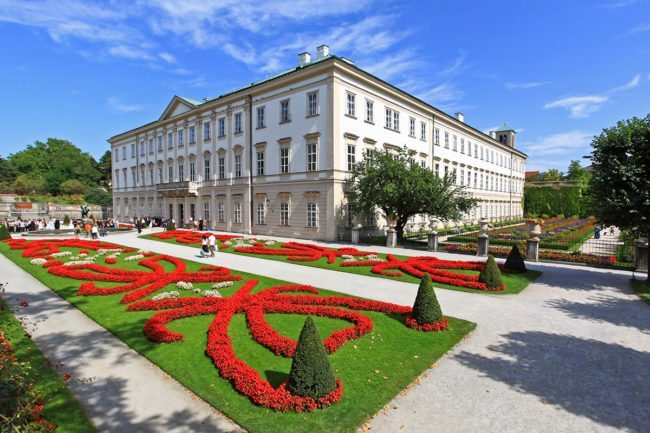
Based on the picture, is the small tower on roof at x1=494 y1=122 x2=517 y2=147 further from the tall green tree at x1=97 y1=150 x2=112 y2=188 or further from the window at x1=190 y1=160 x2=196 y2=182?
the tall green tree at x1=97 y1=150 x2=112 y2=188

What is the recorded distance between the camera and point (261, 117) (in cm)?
3369

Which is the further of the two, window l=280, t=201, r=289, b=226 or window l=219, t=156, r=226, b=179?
window l=219, t=156, r=226, b=179

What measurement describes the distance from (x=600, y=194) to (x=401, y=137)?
22.7 m

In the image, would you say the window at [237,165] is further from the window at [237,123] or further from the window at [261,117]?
the window at [261,117]

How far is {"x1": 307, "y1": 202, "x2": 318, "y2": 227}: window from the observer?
29422 mm

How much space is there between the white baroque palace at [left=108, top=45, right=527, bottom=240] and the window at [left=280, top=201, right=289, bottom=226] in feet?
0.57

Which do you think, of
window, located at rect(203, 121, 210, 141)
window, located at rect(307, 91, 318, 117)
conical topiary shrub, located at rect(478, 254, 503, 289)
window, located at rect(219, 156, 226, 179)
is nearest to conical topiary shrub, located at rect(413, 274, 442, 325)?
conical topiary shrub, located at rect(478, 254, 503, 289)

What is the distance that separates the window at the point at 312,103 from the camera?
29.1 m

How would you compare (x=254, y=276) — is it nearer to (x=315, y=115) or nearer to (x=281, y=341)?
(x=281, y=341)

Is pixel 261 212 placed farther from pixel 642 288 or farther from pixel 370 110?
pixel 642 288

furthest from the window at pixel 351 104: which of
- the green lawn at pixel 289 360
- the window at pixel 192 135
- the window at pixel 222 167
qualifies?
the green lawn at pixel 289 360

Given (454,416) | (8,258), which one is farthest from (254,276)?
(8,258)

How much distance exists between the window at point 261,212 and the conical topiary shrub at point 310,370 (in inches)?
1128

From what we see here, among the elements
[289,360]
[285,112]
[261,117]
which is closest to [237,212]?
[261,117]
